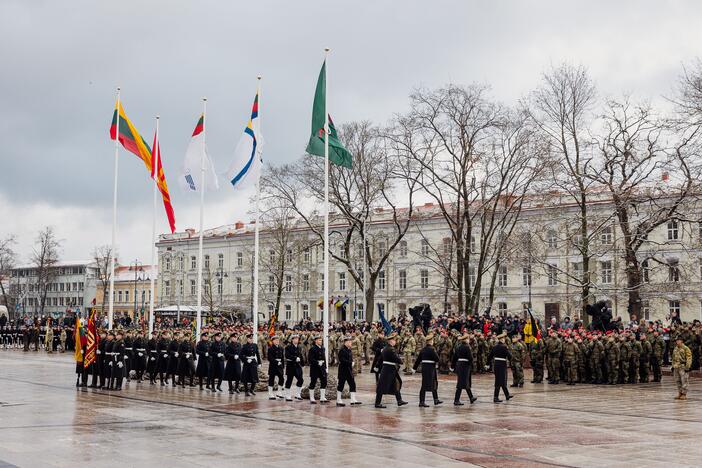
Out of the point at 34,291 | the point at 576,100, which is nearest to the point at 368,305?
the point at 576,100

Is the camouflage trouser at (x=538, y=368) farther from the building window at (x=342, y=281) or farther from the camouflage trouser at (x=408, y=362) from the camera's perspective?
the building window at (x=342, y=281)

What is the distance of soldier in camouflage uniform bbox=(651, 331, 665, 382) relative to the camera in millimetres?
25250

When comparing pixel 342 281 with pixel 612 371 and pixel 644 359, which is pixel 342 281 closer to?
pixel 644 359

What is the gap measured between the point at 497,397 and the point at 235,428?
740 cm

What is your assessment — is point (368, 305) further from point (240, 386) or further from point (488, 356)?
point (240, 386)

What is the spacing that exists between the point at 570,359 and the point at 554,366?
55 centimetres

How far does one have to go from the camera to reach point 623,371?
80.6 feet

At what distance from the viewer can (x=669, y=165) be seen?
2992 centimetres

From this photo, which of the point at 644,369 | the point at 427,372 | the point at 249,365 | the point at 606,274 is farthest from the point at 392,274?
the point at 427,372

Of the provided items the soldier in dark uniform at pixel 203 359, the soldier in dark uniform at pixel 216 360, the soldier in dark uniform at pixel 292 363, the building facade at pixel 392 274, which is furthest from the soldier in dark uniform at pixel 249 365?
the building facade at pixel 392 274

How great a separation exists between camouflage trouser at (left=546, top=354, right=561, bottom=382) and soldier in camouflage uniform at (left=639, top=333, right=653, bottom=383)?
2.73 metres

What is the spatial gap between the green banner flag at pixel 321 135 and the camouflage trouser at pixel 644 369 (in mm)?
11904

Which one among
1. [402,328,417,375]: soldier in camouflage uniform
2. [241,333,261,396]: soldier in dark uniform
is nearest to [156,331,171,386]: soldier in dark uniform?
[241,333,261,396]: soldier in dark uniform

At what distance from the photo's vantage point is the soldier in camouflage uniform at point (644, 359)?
24.9 metres
